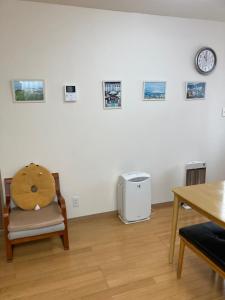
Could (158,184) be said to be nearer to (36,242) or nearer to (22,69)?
(36,242)

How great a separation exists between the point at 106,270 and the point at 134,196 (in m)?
0.93

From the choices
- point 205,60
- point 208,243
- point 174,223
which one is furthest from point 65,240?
point 205,60

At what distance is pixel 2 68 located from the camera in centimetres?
245

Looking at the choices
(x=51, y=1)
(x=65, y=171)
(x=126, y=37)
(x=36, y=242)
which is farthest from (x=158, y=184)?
(x=51, y=1)

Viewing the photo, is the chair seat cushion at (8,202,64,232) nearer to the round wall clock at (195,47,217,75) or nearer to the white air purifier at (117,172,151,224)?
the white air purifier at (117,172,151,224)

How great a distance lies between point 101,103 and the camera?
287 centimetres

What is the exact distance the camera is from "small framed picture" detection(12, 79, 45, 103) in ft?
8.25

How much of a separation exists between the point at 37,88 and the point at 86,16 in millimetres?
924

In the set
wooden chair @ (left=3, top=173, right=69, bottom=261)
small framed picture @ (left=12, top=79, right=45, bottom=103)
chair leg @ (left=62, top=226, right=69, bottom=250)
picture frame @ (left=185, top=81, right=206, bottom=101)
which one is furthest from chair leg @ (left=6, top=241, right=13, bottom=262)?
picture frame @ (left=185, top=81, right=206, bottom=101)

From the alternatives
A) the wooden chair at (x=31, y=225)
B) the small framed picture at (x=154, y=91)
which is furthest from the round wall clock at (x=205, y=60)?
the wooden chair at (x=31, y=225)

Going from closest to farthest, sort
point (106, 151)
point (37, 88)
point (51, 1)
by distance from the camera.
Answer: point (51, 1) → point (37, 88) → point (106, 151)

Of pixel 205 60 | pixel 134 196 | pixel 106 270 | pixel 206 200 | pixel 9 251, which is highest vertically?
pixel 205 60

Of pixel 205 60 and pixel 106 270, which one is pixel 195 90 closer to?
pixel 205 60

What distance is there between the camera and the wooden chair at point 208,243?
1652mm
